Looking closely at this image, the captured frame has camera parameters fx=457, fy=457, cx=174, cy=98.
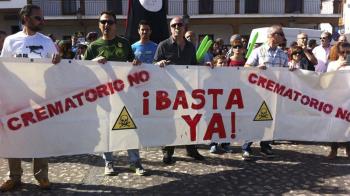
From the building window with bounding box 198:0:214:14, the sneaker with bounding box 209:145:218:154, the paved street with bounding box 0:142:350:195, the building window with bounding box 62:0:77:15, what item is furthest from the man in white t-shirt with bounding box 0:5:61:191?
the building window with bounding box 62:0:77:15

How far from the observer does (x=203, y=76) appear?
18.3 ft

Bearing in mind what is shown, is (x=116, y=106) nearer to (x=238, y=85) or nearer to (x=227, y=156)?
(x=238, y=85)

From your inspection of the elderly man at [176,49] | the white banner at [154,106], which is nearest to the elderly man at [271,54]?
the white banner at [154,106]

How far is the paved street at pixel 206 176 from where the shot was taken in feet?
16.6

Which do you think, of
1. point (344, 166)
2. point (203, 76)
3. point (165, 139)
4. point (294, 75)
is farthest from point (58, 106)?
point (344, 166)

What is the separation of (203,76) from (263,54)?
1.09 metres

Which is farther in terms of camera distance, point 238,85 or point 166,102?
point 238,85

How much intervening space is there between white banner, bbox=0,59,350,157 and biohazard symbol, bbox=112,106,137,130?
11 mm

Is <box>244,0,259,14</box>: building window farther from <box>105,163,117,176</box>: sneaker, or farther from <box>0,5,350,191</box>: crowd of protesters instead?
<box>105,163,117,176</box>: sneaker

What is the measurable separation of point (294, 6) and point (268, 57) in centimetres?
2639

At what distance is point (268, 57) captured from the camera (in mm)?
6168

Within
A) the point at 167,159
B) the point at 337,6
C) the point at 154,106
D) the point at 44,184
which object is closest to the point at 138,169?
the point at 167,159

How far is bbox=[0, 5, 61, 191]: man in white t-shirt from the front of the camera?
4789 millimetres

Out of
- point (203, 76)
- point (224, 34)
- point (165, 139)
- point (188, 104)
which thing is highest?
point (224, 34)
